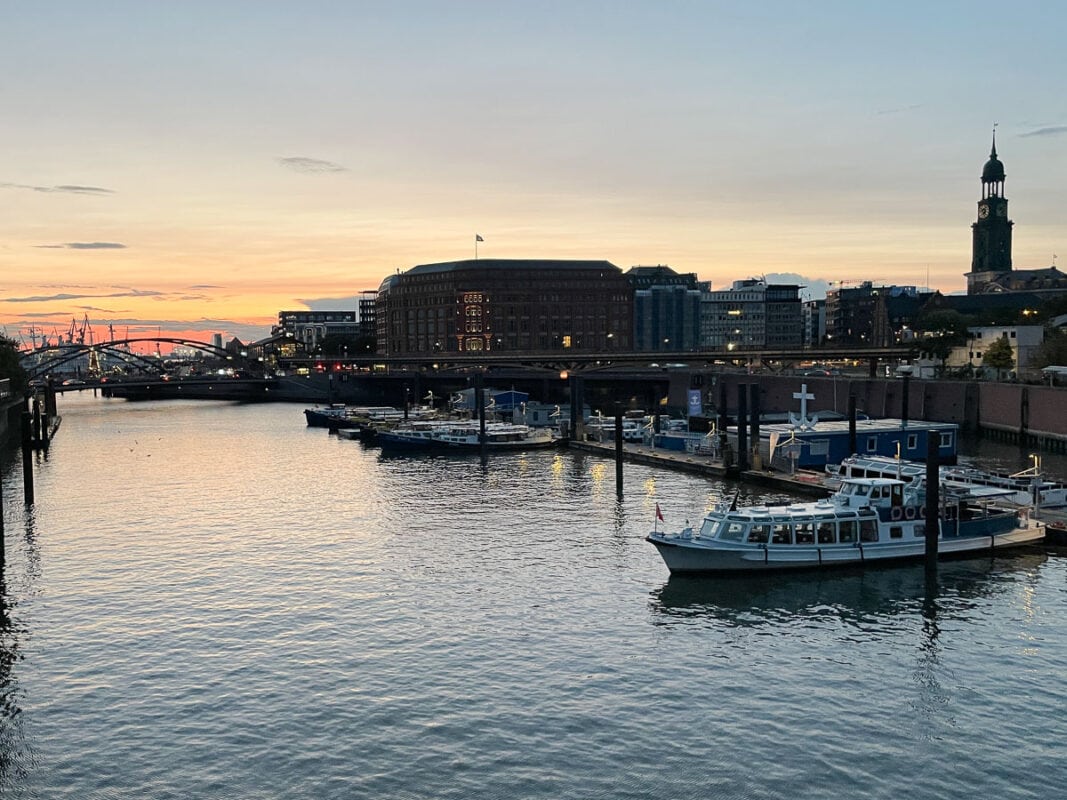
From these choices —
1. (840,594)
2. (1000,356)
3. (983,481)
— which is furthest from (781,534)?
(1000,356)

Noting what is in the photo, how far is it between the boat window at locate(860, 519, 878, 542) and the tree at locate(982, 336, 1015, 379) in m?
83.8

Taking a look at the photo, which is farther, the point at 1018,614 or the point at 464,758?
the point at 1018,614

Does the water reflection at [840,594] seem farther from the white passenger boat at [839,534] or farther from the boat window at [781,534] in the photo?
the boat window at [781,534]

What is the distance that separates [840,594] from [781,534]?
3.56m

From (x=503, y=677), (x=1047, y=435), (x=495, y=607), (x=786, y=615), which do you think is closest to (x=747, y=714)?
(x=503, y=677)

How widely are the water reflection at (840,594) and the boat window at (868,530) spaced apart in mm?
1246

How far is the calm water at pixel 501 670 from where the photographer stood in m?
23.6

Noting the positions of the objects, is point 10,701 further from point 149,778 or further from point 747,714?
point 747,714

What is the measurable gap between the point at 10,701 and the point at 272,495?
123ft

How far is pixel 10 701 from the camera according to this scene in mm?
28109

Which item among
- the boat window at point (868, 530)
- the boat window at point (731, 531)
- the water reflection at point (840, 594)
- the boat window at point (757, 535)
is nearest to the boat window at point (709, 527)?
the boat window at point (731, 531)

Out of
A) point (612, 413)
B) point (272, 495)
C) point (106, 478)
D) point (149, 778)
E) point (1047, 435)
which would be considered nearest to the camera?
point (149, 778)

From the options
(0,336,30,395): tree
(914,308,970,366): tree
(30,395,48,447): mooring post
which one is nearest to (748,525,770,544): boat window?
(30,395,48,447): mooring post

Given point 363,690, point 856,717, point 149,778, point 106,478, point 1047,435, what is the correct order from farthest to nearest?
point 1047,435
point 106,478
point 363,690
point 856,717
point 149,778
